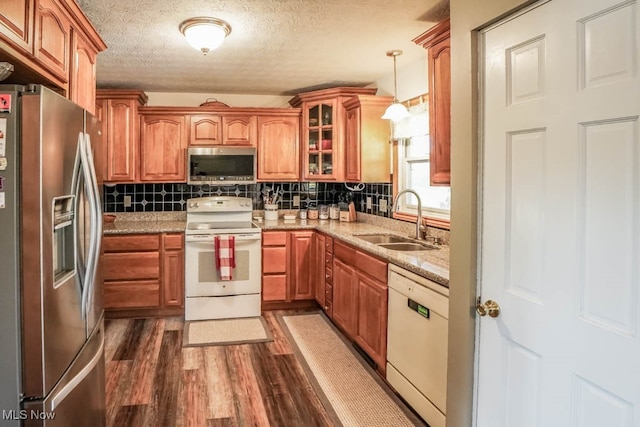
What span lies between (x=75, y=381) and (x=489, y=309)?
162 centimetres

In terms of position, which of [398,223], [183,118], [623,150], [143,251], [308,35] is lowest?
[143,251]

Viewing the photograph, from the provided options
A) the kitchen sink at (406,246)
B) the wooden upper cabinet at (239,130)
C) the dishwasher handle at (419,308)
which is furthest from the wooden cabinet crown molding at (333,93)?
the dishwasher handle at (419,308)

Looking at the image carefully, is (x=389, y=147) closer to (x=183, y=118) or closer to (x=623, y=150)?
(x=183, y=118)

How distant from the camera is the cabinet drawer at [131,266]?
4082 mm

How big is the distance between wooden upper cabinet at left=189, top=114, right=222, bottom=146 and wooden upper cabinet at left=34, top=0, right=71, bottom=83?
8.11ft

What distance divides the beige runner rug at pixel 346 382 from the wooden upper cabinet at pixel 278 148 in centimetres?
172

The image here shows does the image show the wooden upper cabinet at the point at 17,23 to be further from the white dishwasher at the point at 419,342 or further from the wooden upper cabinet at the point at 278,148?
the wooden upper cabinet at the point at 278,148

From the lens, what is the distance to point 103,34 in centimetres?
296

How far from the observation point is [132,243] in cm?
411

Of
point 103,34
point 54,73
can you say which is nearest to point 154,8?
point 103,34

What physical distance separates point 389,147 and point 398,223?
30.9 inches

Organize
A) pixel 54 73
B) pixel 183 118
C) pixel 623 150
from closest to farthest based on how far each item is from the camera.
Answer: pixel 623 150 < pixel 54 73 < pixel 183 118

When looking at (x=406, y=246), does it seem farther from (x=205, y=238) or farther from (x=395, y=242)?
(x=205, y=238)

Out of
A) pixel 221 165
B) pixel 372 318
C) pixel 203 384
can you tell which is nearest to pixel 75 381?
pixel 203 384
